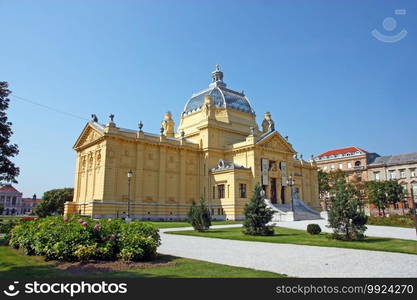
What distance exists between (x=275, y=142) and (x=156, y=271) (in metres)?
46.8

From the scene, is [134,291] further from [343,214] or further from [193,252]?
[343,214]

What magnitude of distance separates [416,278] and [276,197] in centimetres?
4479

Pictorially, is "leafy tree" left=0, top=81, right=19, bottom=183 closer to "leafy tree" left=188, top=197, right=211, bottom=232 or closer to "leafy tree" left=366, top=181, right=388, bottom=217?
"leafy tree" left=188, top=197, right=211, bottom=232

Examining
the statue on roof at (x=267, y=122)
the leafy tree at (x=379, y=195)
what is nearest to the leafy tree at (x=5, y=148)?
the statue on roof at (x=267, y=122)

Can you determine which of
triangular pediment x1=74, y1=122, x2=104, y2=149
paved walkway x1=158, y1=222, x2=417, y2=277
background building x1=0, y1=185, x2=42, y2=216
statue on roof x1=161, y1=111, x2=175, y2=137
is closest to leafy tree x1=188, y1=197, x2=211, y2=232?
paved walkway x1=158, y1=222, x2=417, y2=277

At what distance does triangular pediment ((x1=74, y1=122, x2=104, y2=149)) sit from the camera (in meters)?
45.7

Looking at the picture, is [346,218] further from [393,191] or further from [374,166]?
[374,166]

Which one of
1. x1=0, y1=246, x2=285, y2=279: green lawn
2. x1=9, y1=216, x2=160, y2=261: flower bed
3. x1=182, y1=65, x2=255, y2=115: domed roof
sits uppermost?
x1=182, y1=65, x2=255, y2=115: domed roof

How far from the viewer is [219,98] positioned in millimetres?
58781

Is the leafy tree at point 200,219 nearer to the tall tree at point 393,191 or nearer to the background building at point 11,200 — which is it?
the tall tree at point 393,191

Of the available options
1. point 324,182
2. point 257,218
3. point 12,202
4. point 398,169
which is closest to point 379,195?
point 324,182

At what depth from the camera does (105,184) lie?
139 feet

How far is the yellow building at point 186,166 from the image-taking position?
43.9m

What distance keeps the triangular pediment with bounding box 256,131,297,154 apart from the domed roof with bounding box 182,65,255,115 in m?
9.43
